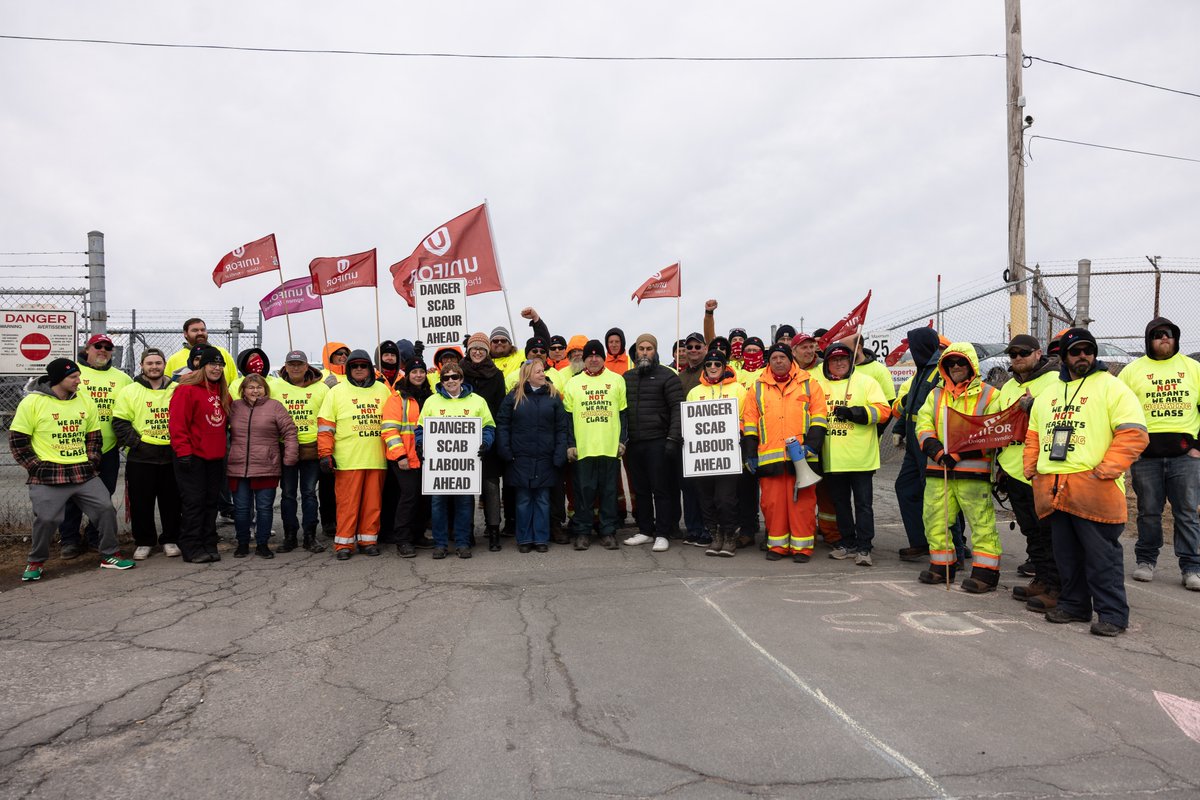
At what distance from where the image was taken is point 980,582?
6.20 m

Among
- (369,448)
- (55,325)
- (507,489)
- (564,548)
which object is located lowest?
(564,548)

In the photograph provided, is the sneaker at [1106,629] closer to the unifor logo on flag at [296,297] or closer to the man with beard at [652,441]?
the man with beard at [652,441]

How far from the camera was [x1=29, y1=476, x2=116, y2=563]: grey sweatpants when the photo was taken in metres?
6.89

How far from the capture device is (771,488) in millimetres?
7688

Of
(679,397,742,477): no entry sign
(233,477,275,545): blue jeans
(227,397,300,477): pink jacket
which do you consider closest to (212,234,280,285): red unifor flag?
(227,397,300,477): pink jacket

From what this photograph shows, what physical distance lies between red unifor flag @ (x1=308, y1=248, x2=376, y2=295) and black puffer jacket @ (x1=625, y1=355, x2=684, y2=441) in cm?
506

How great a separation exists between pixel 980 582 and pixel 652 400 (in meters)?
3.65

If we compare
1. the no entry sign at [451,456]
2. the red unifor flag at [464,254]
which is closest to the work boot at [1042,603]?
the no entry sign at [451,456]

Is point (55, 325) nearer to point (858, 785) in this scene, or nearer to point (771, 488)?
point (771, 488)

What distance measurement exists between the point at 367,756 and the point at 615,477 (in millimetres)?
5315

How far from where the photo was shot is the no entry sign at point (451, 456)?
7758 mm

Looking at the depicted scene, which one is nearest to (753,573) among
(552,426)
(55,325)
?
(552,426)

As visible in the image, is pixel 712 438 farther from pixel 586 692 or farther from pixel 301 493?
pixel 301 493

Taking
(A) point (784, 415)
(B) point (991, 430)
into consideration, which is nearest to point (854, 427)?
(A) point (784, 415)
